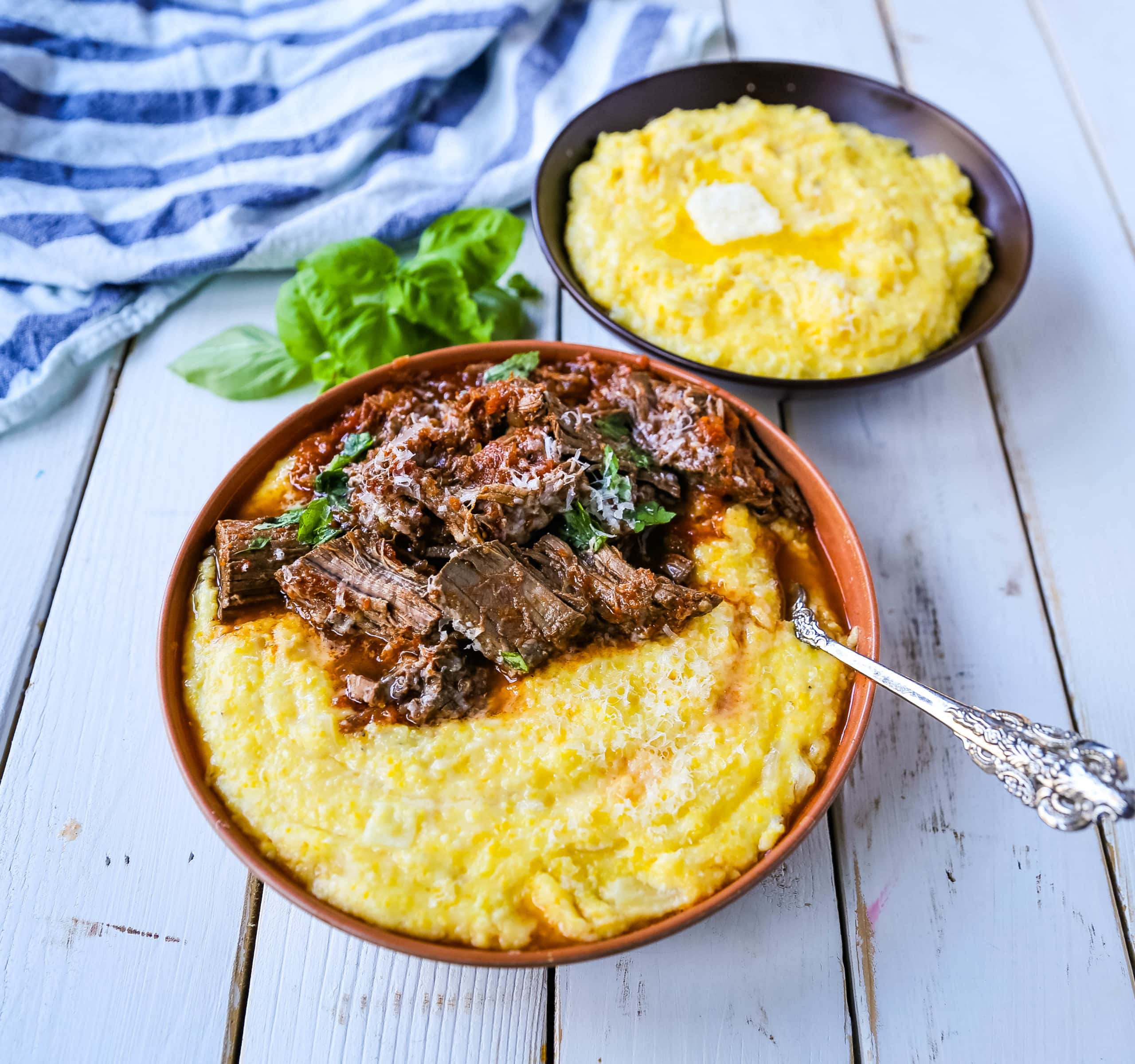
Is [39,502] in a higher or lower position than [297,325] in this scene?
lower

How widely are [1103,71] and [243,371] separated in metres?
5.73

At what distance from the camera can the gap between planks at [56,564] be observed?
12.1 ft

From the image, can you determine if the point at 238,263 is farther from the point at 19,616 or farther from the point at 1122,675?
the point at 1122,675

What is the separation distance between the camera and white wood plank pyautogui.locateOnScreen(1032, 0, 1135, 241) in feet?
18.2

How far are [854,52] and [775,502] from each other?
3.90 meters

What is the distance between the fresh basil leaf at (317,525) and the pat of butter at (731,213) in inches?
91.5

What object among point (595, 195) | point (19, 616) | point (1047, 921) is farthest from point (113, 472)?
point (1047, 921)

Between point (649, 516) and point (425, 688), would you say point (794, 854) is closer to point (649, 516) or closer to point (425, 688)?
point (649, 516)

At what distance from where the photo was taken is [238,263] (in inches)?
189

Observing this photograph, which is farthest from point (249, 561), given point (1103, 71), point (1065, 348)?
point (1103, 71)

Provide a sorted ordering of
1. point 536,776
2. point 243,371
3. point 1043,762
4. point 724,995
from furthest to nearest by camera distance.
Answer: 1. point 243,371
2. point 724,995
3. point 536,776
4. point 1043,762

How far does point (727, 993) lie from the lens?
127 inches

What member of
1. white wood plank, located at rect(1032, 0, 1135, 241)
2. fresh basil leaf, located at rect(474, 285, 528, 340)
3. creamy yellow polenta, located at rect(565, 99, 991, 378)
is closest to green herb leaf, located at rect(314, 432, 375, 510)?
fresh basil leaf, located at rect(474, 285, 528, 340)

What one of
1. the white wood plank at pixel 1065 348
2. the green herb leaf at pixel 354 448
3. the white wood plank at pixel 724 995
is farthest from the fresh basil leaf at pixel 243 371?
the white wood plank at pixel 1065 348
